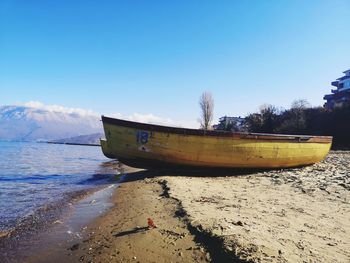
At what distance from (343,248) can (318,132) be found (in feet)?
86.8

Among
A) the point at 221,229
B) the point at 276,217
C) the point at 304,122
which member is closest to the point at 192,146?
the point at 276,217

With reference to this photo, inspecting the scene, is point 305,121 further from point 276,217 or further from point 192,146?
point 276,217

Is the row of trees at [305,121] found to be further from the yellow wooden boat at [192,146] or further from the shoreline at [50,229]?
the shoreline at [50,229]

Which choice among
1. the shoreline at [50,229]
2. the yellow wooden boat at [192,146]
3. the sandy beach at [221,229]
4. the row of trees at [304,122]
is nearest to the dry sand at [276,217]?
the sandy beach at [221,229]

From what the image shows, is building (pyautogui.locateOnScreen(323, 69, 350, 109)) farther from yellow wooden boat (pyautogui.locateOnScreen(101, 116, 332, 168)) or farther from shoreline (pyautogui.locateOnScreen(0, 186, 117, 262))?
shoreline (pyautogui.locateOnScreen(0, 186, 117, 262))

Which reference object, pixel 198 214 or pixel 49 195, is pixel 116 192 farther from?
pixel 198 214

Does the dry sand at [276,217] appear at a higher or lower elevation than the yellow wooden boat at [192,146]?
lower

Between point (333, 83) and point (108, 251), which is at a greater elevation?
point (333, 83)

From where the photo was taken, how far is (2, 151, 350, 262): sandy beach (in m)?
3.48

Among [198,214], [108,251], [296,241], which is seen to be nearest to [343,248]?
[296,241]

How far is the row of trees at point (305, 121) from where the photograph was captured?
26.0m

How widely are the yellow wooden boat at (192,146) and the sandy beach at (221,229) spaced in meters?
3.36

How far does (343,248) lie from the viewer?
3.60 metres

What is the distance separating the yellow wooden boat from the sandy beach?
11.0 feet
